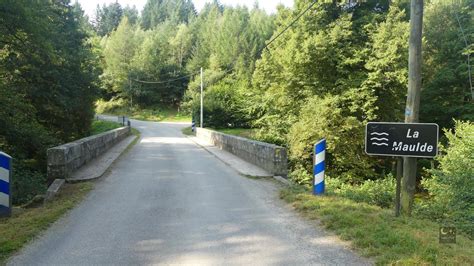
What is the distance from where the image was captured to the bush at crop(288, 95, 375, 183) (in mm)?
20250

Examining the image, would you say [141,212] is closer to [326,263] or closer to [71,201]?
Result: [71,201]

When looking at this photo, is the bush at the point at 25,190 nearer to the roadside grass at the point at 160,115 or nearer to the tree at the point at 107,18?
the roadside grass at the point at 160,115

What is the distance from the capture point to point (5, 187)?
6297 millimetres

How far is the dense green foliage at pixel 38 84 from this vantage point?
11.9 meters

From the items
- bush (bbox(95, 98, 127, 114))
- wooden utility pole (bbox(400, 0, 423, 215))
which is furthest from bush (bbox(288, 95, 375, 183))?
bush (bbox(95, 98, 127, 114))

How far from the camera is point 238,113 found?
47.0 meters

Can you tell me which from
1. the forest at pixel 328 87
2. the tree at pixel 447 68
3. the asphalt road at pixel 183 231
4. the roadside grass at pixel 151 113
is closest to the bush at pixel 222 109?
the forest at pixel 328 87

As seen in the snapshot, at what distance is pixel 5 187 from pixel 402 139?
6170 millimetres

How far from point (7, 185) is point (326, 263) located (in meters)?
5.06

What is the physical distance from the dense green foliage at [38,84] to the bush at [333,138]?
11.9m

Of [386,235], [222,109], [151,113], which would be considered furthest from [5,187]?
[151,113]

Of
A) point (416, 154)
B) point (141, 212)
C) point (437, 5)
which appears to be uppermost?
point (437, 5)

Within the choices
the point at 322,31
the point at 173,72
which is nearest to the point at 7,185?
the point at 322,31

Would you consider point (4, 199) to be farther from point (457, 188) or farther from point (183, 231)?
point (457, 188)
